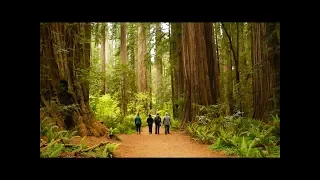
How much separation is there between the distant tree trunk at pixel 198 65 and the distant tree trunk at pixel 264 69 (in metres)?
3.13

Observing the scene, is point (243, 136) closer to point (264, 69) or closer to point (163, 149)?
point (264, 69)

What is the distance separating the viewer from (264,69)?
866 centimetres

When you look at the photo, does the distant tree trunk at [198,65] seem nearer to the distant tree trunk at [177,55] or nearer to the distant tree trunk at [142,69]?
the distant tree trunk at [177,55]

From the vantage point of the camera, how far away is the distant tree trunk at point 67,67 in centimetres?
801

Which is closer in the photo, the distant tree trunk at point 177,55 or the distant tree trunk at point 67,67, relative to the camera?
the distant tree trunk at point 67,67

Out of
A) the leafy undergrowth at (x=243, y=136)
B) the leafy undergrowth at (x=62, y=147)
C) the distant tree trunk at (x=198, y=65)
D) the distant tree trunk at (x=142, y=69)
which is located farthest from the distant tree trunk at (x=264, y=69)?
the distant tree trunk at (x=142, y=69)

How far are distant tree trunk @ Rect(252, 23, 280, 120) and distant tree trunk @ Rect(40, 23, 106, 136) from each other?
17.5ft

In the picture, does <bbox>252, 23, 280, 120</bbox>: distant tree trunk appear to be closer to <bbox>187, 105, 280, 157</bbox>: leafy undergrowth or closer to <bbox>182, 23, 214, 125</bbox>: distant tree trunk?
<bbox>187, 105, 280, 157</bbox>: leafy undergrowth

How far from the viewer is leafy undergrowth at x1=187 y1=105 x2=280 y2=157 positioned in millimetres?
6770

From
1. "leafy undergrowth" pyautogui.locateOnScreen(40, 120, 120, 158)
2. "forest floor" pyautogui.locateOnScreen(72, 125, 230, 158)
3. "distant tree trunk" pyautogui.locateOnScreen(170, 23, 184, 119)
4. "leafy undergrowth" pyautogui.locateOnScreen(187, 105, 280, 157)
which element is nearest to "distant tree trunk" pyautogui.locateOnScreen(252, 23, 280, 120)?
"leafy undergrowth" pyautogui.locateOnScreen(187, 105, 280, 157)
